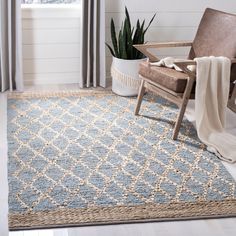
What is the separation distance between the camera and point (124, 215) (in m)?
2.59

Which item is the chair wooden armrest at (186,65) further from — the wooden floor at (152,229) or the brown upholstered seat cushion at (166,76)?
the wooden floor at (152,229)

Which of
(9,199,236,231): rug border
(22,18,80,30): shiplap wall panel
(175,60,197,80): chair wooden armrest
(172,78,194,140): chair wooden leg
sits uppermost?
(22,18,80,30): shiplap wall panel

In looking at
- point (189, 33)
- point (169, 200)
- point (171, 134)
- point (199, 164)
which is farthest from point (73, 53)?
point (169, 200)

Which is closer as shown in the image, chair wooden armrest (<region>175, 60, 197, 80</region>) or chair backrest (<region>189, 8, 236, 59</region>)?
chair wooden armrest (<region>175, 60, 197, 80</region>)

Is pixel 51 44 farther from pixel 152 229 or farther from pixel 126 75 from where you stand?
pixel 152 229

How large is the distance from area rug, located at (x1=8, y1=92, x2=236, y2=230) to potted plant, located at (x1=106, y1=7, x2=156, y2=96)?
26 cm

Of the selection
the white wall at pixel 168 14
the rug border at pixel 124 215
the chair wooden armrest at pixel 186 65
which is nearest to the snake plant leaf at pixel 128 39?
the white wall at pixel 168 14

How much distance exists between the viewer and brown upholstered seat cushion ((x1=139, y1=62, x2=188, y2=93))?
343 cm

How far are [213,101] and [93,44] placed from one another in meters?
1.36

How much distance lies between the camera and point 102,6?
4.32 metres

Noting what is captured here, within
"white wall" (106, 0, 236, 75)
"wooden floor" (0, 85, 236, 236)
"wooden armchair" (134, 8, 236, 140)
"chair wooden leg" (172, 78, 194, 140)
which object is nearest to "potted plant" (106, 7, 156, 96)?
"white wall" (106, 0, 236, 75)

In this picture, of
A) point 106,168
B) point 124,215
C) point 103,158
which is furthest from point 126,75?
point 124,215

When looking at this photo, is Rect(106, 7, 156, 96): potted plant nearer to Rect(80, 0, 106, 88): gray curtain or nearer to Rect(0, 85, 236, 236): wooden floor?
Rect(80, 0, 106, 88): gray curtain

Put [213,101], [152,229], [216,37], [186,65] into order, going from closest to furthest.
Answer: [152,229]
[186,65]
[213,101]
[216,37]
